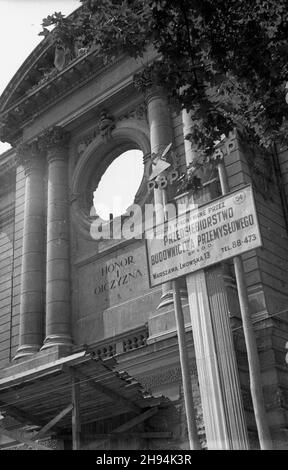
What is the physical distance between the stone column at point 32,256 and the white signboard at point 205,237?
7538 millimetres

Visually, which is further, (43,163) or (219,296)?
(43,163)

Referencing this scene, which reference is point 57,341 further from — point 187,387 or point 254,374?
point 254,374

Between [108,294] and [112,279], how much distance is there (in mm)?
480

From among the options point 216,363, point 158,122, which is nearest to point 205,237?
point 216,363

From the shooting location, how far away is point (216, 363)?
13172 mm

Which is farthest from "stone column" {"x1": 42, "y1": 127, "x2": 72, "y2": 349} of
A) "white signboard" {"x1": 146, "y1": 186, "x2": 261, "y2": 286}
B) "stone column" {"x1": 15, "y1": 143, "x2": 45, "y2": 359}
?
"white signboard" {"x1": 146, "y1": 186, "x2": 261, "y2": 286}

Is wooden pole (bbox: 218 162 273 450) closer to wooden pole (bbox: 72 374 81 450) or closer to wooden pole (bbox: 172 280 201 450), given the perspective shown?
wooden pole (bbox: 172 280 201 450)

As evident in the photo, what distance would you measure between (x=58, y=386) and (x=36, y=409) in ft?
5.02

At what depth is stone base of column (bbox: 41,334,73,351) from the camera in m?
20.0

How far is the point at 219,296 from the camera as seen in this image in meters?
13.9

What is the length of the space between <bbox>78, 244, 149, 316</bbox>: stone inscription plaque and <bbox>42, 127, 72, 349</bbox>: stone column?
1.97ft

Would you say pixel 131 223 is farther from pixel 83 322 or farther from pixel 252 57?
pixel 252 57

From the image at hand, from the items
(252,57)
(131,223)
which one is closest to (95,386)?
(131,223)
